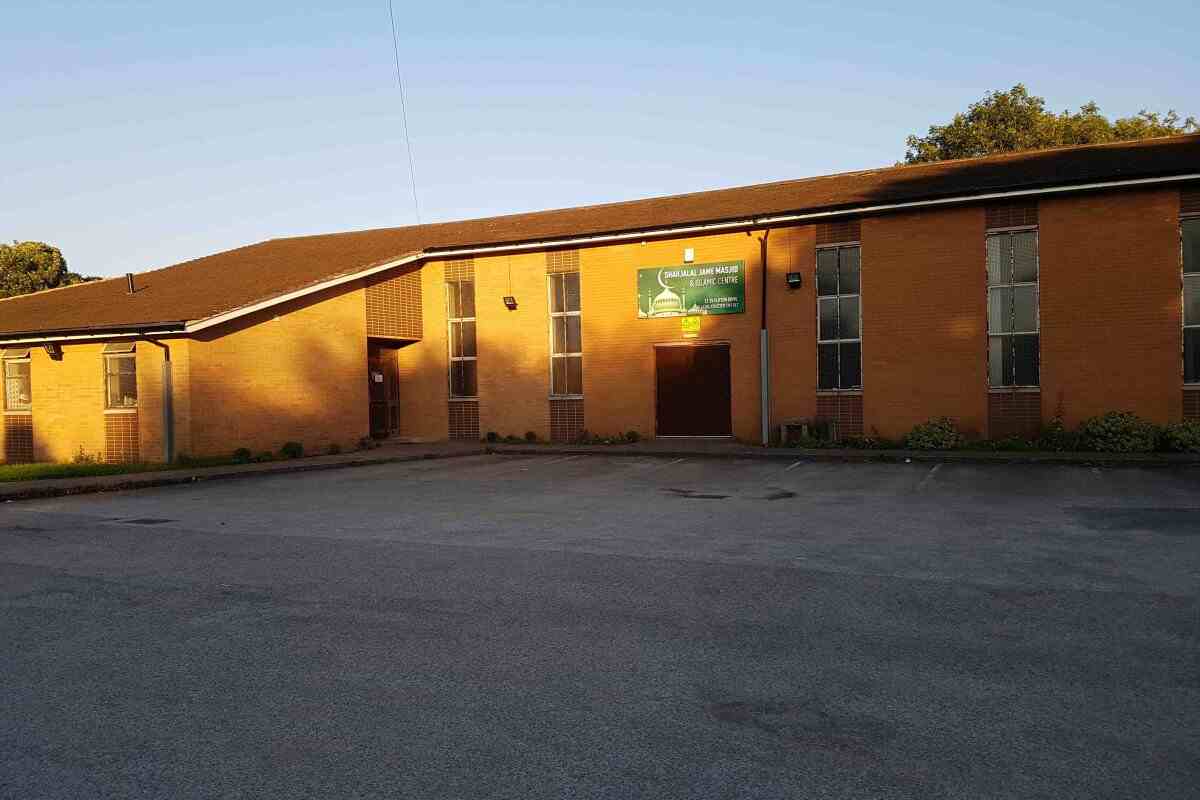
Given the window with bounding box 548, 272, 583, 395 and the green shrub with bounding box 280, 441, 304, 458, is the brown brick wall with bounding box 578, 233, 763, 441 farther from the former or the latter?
the green shrub with bounding box 280, 441, 304, 458

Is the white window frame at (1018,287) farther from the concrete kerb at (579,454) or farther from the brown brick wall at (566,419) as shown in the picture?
the brown brick wall at (566,419)

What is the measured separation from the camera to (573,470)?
17.4 m

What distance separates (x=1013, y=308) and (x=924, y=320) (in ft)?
5.71

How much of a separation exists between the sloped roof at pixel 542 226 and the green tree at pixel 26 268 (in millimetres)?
29522

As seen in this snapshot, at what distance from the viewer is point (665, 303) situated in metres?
22.4

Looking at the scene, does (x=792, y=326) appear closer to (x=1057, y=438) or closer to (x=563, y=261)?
(x=1057, y=438)

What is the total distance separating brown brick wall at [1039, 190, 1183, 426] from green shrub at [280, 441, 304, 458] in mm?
15872

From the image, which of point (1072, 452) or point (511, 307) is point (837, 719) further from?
point (511, 307)

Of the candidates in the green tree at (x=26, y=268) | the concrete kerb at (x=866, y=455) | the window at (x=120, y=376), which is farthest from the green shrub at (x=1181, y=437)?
the green tree at (x=26, y=268)

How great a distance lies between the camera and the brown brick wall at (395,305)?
23562mm

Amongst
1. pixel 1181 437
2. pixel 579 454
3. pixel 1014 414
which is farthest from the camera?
pixel 579 454

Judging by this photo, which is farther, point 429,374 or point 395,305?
point 429,374

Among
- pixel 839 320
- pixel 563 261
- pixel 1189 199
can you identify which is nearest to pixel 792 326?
pixel 839 320

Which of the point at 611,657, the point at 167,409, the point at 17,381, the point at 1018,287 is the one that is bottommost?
the point at 611,657
